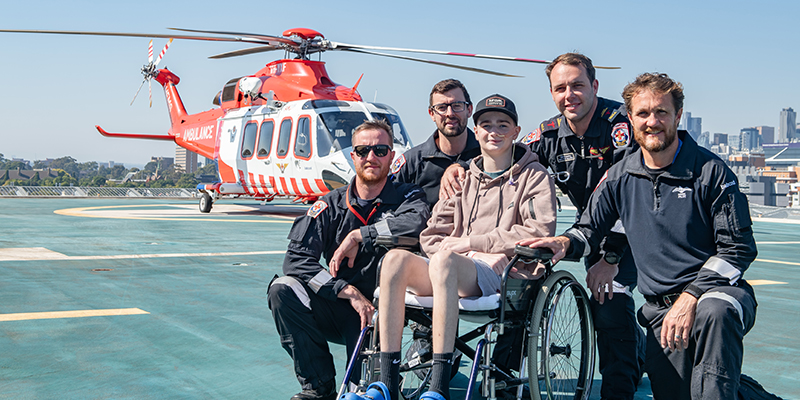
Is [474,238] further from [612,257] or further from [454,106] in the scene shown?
[454,106]

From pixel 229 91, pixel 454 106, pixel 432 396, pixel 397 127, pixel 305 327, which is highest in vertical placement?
pixel 229 91

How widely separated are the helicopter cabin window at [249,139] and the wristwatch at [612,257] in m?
12.9

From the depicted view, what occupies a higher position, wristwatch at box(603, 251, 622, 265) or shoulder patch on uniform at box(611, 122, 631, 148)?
shoulder patch on uniform at box(611, 122, 631, 148)

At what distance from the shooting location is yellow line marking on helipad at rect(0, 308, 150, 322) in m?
4.54

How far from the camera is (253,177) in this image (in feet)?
50.8

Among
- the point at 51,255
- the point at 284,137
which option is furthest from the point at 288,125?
the point at 51,255

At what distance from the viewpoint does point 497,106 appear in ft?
10.6

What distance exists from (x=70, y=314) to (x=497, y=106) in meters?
3.55

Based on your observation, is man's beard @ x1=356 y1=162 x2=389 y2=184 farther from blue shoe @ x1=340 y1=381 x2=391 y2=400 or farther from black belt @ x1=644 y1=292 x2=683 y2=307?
black belt @ x1=644 y1=292 x2=683 y2=307

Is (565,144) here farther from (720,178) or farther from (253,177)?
(253,177)

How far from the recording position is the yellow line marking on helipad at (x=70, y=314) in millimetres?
4543

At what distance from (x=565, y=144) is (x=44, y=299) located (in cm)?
430

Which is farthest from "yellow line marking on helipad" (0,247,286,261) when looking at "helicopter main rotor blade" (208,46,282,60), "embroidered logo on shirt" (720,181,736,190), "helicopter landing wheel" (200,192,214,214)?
"helicopter landing wheel" (200,192,214,214)

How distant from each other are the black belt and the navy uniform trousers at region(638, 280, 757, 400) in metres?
0.22
